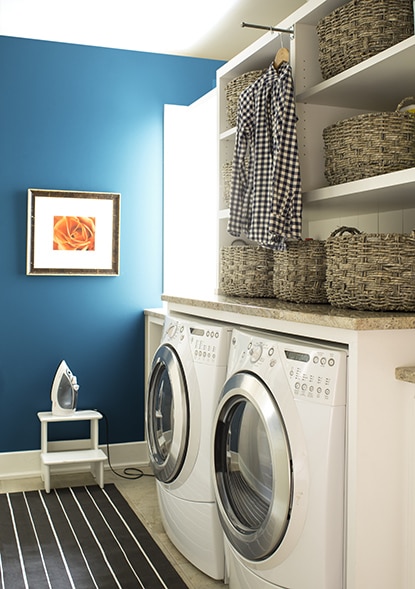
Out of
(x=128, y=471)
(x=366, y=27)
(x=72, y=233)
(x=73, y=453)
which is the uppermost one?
(x=366, y=27)

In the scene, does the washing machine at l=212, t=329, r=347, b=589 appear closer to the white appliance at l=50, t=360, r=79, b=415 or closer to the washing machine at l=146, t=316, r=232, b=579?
the washing machine at l=146, t=316, r=232, b=579

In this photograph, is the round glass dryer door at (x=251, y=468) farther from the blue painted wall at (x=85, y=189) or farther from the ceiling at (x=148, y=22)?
the ceiling at (x=148, y=22)

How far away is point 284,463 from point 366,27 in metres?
1.36

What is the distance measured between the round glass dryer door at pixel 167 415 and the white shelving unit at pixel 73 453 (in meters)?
0.68

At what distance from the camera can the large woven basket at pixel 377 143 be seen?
2.13 metres

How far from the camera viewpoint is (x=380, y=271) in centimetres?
198

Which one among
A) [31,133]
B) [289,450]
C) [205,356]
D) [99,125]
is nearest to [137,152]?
[99,125]

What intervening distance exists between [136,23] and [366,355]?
2.54m

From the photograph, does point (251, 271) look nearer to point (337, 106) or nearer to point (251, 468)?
point (337, 106)

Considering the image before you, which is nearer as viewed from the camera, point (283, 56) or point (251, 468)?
point (251, 468)

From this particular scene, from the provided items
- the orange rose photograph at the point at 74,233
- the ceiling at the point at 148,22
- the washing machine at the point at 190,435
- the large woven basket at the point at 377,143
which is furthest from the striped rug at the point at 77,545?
the ceiling at the point at 148,22

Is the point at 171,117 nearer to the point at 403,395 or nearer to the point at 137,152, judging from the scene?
the point at 137,152

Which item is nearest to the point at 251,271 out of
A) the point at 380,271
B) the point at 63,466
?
the point at 380,271

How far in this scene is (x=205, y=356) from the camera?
2.55 m
